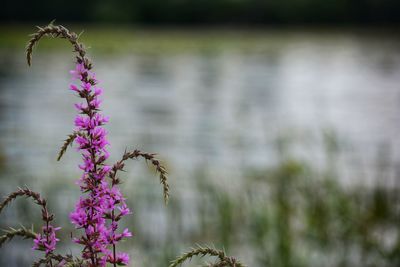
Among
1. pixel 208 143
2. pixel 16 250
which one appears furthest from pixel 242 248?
pixel 208 143

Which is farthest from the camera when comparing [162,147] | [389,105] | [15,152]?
[389,105]

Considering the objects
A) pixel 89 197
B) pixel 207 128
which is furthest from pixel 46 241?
pixel 207 128

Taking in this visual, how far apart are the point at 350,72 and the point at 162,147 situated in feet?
59.0

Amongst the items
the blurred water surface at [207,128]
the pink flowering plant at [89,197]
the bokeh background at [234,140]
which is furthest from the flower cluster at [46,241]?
the bokeh background at [234,140]

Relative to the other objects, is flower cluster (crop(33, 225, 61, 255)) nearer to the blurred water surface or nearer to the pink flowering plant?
the pink flowering plant

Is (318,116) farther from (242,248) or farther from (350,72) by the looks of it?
(350,72)

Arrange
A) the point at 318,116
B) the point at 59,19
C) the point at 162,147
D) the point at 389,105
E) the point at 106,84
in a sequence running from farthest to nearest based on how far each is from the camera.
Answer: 1. the point at 59,19
2. the point at 106,84
3. the point at 389,105
4. the point at 318,116
5. the point at 162,147

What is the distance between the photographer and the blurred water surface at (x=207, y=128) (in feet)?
18.6

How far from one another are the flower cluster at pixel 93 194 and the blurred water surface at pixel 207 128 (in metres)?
0.29

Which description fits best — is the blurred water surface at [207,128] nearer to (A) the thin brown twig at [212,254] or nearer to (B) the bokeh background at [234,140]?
(B) the bokeh background at [234,140]

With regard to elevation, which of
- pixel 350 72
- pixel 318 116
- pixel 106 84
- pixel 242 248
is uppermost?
pixel 350 72

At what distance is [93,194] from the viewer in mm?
1023

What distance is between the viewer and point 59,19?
48.1 m

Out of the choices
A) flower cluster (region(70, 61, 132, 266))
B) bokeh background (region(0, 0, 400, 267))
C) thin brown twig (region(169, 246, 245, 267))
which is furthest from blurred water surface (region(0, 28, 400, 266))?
thin brown twig (region(169, 246, 245, 267))
